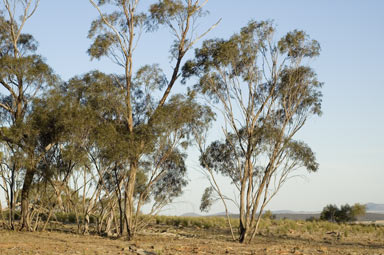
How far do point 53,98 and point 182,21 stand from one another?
21.9ft

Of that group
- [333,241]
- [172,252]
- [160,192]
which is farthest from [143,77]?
[333,241]

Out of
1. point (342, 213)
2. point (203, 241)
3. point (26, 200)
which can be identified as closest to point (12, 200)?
point (26, 200)

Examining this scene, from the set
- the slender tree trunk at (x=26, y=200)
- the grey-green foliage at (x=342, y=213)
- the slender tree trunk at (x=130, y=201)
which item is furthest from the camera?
the grey-green foliage at (x=342, y=213)

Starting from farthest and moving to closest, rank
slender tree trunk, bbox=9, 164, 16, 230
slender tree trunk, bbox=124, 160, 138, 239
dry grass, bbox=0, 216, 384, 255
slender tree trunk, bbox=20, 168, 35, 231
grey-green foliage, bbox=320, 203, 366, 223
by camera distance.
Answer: grey-green foliage, bbox=320, 203, 366, 223 < slender tree trunk, bbox=20, 168, 35, 231 < slender tree trunk, bbox=9, 164, 16, 230 < slender tree trunk, bbox=124, 160, 138, 239 < dry grass, bbox=0, 216, 384, 255

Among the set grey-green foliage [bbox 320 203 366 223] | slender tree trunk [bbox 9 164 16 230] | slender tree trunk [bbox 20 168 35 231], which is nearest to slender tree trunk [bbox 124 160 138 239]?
slender tree trunk [bbox 20 168 35 231]

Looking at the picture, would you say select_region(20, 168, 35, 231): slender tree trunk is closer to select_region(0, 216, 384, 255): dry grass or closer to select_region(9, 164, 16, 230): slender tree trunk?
select_region(9, 164, 16, 230): slender tree trunk

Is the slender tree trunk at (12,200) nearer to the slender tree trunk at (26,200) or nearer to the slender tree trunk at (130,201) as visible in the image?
the slender tree trunk at (26,200)

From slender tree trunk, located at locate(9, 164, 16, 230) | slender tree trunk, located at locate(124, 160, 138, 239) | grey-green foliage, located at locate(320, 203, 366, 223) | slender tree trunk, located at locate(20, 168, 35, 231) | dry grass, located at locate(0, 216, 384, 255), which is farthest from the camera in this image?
grey-green foliage, located at locate(320, 203, 366, 223)

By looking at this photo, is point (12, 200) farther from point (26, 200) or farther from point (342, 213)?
point (342, 213)

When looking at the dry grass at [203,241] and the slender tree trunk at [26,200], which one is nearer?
the dry grass at [203,241]

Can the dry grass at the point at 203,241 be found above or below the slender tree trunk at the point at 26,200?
below

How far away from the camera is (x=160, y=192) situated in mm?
22062

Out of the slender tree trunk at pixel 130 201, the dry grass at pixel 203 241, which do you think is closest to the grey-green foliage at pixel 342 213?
the dry grass at pixel 203 241

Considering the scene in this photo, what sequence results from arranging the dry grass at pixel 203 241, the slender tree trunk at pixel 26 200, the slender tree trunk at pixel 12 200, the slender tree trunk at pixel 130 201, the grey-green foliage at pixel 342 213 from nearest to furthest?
the dry grass at pixel 203 241 < the slender tree trunk at pixel 130 201 < the slender tree trunk at pixel 12 200 < the slender tree trunk at pixel 26 200 < the grey-green foliage at pixel 342 213
